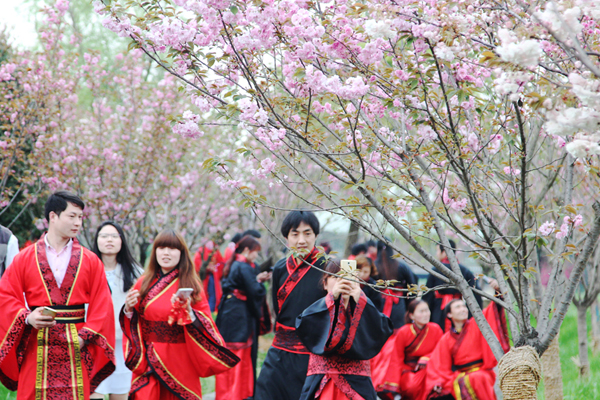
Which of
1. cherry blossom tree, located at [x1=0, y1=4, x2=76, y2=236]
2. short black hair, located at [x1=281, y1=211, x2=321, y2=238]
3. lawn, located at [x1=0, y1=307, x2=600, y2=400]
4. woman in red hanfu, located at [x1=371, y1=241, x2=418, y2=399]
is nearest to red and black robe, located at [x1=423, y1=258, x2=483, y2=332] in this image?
woman in red hanfu, located at [x1=371, y1=241, x2=418, y2=399]

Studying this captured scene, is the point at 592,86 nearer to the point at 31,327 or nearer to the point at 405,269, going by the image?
the point at 31,327

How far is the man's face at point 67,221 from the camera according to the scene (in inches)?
169

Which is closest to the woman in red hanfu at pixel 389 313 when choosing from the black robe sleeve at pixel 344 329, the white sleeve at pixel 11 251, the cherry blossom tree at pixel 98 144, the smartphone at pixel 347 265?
the black robe sleeve at pixel 344 329

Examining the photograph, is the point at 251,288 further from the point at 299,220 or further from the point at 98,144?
the point at 98,144

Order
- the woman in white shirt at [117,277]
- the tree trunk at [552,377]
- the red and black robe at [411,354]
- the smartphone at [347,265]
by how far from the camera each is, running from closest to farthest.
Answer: the smartphone at [347,265] < the tree trunk at [552,377] < the woman in white shirt at [117,277] < the red and black robe at [411,354]

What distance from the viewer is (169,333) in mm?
4590

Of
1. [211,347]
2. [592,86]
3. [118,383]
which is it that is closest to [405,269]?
[211,347]

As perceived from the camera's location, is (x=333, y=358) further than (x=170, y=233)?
No

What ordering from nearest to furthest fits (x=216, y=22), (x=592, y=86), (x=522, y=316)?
(x=592, y=86), (x=522, y=316), (x=216, y=22)

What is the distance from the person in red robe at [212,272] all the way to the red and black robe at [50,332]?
5.37m

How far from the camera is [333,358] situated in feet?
12.6

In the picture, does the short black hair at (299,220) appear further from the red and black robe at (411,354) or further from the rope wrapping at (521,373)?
the rope wrapping at (521,373)

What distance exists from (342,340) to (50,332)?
1.95 meters

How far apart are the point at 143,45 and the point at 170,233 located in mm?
2038
